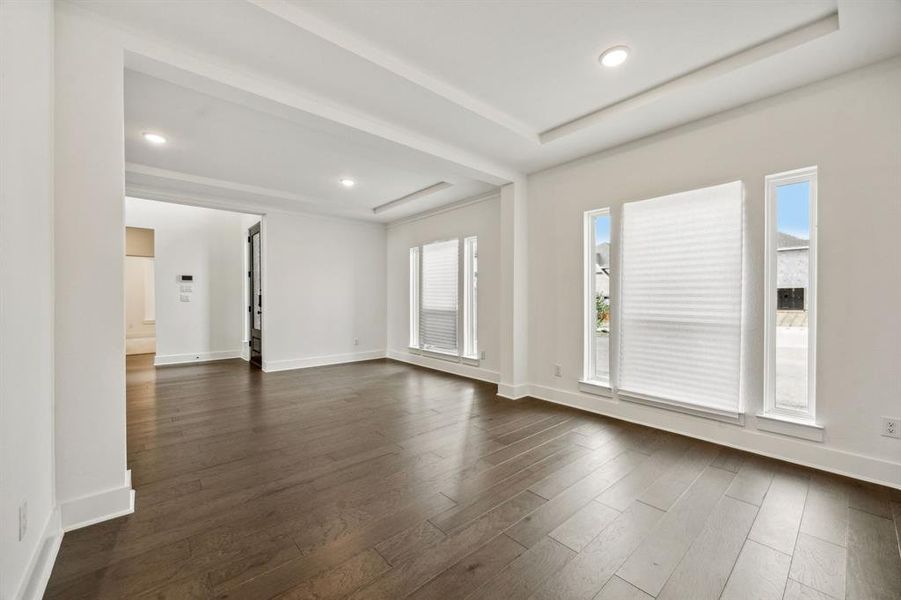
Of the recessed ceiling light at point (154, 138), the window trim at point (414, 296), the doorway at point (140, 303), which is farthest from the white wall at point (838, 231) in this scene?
the doorway at point (140, 303)

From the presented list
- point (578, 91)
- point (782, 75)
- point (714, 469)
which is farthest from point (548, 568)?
point (782, 75)

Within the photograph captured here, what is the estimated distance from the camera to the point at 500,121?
314cm

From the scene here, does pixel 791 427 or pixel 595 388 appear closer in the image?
pixel 791 427

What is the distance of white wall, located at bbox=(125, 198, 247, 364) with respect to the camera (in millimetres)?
6633

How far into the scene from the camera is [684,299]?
3.15 meters

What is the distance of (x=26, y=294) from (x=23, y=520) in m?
0.83

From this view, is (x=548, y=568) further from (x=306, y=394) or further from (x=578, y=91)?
(x=306, y=394)

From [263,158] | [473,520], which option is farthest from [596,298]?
[263,158]

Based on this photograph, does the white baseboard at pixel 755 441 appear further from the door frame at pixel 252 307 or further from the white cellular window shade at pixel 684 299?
the door frame at pixel 252 307

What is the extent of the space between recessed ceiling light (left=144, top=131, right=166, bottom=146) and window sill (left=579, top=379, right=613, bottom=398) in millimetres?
4868

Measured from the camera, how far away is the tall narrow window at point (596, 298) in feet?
12.5

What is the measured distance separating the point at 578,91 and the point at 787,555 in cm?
305

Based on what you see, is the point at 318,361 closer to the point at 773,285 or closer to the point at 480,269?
the point at 480,269

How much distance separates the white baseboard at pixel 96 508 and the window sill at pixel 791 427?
4172mm
